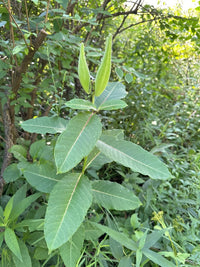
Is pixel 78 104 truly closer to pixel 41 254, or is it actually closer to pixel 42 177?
pixel 42 177

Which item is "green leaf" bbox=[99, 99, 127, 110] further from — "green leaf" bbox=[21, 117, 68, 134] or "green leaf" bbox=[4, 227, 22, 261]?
"green leaf" bbox=[4, 227, 22, 261]

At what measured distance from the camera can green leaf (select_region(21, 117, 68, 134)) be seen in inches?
35.7

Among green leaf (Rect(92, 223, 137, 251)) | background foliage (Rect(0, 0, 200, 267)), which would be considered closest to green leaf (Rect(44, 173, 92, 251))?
background foliage (Rect(0, 0, 200, 267))

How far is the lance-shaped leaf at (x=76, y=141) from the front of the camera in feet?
2.33

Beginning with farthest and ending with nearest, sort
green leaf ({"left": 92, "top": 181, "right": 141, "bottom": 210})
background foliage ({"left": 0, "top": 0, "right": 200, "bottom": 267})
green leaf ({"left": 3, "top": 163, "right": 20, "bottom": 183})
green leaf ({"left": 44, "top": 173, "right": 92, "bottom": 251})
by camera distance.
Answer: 1. green leaf ({"left": 3, "top": 163, "right": 20, "bottom": 183})
2. background foliage ({"left": 0, "top": 0, "right": 200, "bottom": 267})
3. green leaf ({"left": 92, "top": 181, "right": 141, "bottom": 210})
4. green leaf ({"left": 44, "top": 173, "right": 92, "bottom": 251})

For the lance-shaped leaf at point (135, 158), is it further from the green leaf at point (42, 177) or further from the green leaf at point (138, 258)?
the green leaf at point (138, 258)

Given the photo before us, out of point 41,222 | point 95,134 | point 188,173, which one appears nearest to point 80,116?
point 95,134

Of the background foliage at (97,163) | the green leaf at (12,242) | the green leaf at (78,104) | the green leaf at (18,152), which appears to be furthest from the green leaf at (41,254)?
the green leaf at (78,104)

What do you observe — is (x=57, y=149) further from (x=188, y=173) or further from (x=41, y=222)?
(x=188, y=173)

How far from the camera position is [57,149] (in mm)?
731

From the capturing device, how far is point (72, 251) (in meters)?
0.88

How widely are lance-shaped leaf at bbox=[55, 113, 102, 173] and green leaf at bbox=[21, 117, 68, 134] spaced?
0.47 feet

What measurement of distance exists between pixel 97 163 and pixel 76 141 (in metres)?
0.35

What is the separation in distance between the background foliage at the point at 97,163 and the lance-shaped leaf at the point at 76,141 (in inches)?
5.9
